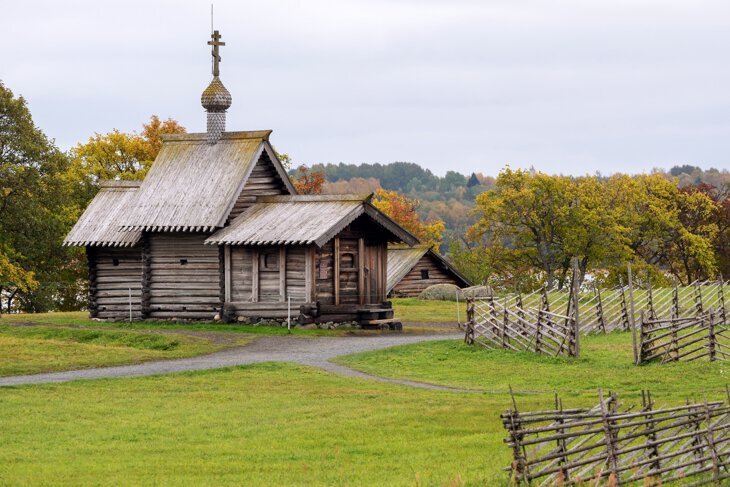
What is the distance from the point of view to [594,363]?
36562 millimetres

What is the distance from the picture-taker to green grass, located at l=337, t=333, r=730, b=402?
31.7m

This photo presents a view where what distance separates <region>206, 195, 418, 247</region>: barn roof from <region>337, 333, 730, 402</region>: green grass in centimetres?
715

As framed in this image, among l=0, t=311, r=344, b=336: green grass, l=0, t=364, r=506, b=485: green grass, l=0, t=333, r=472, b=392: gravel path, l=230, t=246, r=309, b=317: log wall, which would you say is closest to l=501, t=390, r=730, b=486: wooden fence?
l=0, t=364, r=506, b=485: green grass

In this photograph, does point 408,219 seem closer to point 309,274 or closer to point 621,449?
point 309,274

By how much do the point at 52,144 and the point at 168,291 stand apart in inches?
673

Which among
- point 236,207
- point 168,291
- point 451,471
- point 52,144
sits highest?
point 52,144

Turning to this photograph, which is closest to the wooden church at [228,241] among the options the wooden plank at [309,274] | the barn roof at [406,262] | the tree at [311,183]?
the wooden plank at [309,274]

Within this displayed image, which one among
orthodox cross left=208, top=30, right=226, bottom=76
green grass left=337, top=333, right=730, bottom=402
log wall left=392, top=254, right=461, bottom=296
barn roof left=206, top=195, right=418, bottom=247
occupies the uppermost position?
orthodox cross left=208, top=30, right=226, bottom=76

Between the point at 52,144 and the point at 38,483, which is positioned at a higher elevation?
the point at 52,144

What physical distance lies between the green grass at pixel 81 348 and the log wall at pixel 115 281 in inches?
207

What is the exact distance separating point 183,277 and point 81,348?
10626mm

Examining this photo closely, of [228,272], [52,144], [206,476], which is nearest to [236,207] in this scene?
[228,272]

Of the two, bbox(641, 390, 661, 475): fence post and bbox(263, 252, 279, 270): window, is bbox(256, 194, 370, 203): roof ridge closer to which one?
bbox(263, 252, 279, 270): window

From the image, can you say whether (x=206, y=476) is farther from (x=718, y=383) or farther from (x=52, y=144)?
(x=52, y=144)
